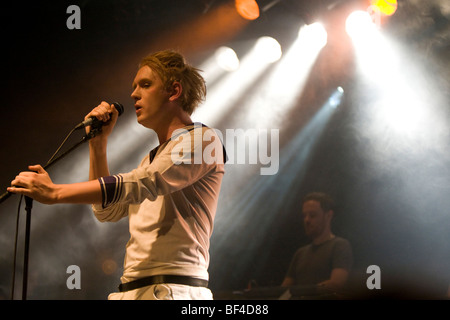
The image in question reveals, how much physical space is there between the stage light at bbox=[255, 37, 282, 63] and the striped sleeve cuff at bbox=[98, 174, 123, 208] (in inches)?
143

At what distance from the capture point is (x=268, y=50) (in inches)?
199

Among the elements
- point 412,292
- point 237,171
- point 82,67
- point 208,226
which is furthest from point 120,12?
point 412,292

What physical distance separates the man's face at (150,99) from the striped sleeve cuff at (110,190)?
0.49 meters

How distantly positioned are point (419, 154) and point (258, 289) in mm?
2557

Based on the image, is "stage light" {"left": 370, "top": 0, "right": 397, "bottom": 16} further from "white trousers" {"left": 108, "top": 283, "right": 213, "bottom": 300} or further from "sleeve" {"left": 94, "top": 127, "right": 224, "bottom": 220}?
"white trousers" {"left": 108, "top": 283, "right": 213, "bottom": 300}

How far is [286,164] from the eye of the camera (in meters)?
5.72

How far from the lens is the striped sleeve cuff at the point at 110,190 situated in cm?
169

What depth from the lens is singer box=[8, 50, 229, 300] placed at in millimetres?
1692

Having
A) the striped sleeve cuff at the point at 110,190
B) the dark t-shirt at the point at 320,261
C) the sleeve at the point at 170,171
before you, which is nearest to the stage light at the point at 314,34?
the dark t-shirt at the point at 320,261

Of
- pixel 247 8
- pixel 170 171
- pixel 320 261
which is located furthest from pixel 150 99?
pixel 247 8

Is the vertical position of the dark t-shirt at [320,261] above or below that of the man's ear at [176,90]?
below

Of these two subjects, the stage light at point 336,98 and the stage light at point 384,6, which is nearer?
the stage light at point 384,6

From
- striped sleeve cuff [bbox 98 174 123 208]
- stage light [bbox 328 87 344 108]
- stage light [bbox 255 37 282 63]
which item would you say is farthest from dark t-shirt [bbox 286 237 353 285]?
striped sleeve cuff [bbox 98 174 123 208]

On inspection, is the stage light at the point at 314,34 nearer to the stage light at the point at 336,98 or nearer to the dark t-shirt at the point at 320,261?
the stage light at the point at 336,98
